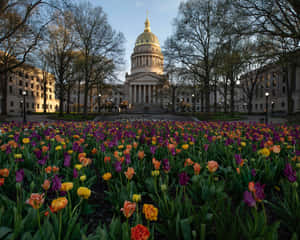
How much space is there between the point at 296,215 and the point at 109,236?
1665 mm

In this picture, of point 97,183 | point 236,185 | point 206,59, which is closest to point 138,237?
point 236,185

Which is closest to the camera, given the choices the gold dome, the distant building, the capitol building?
the distant building

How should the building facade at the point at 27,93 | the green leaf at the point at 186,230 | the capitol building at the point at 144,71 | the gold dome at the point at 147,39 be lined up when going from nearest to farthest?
the green leaf at the point at 186,230
the building facade at the point at 27,93
the capitol building at the point at 144,71
the gold dome at the point at 147,39

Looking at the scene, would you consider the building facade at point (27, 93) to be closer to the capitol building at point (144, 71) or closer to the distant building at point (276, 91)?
the capitol building at point (144, 71)

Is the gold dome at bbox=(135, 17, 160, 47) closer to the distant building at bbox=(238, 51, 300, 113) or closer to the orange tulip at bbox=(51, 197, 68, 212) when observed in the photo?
the distant building at bbox=(238, 51, 300, 113)

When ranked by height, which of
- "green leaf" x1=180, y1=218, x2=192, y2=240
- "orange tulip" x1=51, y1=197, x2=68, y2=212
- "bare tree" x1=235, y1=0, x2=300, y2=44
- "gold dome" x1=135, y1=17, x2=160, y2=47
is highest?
"gold dome" x1=135, y1=17, x2=160, y2=47

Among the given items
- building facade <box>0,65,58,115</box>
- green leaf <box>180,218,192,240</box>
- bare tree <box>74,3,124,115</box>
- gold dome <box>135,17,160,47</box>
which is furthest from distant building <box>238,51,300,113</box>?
building facade <box>0,65,58,115</box>

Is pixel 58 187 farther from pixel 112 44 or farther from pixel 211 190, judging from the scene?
pixel 112 44

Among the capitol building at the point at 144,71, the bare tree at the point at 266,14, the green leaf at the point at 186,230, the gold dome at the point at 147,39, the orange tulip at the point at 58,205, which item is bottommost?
the green leaf at the point at 186,230

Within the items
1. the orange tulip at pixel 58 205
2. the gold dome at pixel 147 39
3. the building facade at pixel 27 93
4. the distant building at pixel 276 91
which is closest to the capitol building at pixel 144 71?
the gold dome at pixel 147 39

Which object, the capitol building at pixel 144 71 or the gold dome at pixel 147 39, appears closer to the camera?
the capitol building at pixel 144 71

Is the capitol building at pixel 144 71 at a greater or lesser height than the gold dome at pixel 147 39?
lesser

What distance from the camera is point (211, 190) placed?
208cm

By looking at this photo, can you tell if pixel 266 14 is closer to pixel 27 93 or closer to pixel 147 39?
pixel 27 93
